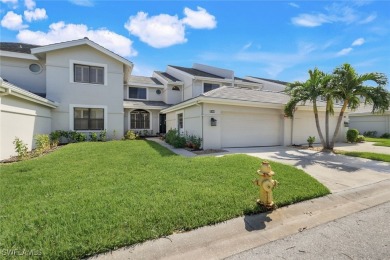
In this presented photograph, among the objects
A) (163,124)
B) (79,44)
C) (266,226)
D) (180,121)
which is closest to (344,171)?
(266,226)

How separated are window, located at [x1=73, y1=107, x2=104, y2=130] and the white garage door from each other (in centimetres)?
876

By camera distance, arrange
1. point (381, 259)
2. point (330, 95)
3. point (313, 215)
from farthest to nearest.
Answer: 1. point (330, 95)
2. point (313, 215)
3. point (381, 259)

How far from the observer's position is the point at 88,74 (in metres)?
14.2

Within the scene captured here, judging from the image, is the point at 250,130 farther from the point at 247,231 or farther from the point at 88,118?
the point at 88,118

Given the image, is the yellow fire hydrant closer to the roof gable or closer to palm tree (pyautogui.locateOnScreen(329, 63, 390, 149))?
palm tree (pyautogui.locateOnScreen(329, 63, 390, 149))

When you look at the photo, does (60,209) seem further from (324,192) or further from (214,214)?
(324,192)

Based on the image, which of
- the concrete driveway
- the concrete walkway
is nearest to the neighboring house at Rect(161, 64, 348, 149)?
the concrete driveway

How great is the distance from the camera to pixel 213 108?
11109 mm

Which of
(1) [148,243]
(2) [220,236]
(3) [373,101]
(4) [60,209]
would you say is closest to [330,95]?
(3) [373,101]

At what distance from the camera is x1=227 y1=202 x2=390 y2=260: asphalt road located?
2809 mm

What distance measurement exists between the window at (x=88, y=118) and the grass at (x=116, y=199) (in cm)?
738

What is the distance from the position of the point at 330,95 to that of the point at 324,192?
26.5ft

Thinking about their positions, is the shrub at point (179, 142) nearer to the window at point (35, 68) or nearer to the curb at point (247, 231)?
the curb at point (247, 231)

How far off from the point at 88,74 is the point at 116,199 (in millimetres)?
12637
